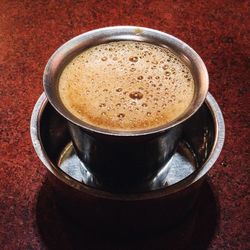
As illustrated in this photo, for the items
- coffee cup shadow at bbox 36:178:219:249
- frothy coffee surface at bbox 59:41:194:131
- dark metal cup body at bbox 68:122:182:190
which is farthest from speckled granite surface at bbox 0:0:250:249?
frothy coffee surface at bbox 59:41:194:131

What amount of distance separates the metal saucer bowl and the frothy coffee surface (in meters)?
0.16

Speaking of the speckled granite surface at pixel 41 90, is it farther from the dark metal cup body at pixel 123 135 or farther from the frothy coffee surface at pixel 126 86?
the frothy coffee surface at pixel 126 86

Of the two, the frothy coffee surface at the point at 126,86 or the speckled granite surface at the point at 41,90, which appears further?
the speckled granite surface at the point at 41,90

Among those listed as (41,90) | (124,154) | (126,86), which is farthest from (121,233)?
(41,90)

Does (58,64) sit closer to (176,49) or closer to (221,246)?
(176,49)

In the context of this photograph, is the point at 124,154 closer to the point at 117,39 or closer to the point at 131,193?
the point at 131,193

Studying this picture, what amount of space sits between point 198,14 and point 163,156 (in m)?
1.10

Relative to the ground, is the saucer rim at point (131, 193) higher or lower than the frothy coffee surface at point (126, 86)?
lower

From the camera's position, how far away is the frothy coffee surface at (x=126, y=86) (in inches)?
46.8

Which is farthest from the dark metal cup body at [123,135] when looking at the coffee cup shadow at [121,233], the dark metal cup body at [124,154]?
the coffee cup shadow at [121,233]

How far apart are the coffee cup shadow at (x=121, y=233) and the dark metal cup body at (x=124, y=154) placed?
14 cm

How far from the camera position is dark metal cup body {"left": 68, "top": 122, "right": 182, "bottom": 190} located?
112cm

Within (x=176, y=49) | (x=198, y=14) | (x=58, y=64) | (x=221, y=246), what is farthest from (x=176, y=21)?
(x=221, y=246)

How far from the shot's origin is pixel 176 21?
6.84ft
